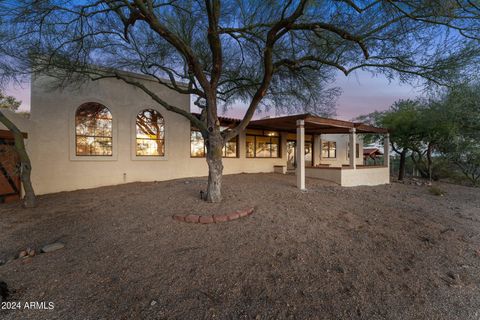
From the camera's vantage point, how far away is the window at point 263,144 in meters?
12.4

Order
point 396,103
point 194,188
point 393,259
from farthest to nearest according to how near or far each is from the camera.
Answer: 1. point 396,103
2. point 194,188
3. point 393,259

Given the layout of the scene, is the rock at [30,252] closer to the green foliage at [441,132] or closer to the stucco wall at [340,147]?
the green foliage at [441,132]

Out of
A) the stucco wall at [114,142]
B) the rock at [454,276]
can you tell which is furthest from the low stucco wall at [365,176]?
the stucco wall at [114,142]

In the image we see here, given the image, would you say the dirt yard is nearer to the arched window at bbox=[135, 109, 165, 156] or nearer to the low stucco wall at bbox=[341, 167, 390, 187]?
the low stucco wall at bbox=[341, 167, 390, 187]

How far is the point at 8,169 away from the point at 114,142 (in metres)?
2.93

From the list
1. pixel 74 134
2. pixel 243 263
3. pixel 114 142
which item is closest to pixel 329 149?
pixel 114 142

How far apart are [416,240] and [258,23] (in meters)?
5.71

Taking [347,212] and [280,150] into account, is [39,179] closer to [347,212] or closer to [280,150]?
[347,212]

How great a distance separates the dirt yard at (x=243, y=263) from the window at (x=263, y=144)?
294 inches

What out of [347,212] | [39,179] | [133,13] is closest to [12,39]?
[133,13]

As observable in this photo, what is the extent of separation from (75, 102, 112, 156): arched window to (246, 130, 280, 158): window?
269 inches

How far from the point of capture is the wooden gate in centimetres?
578

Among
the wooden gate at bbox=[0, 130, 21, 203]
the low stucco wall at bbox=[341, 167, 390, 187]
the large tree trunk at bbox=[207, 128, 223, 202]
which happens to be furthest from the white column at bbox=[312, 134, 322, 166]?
the wooden gate at bbox=[0, 130, 21, 203]

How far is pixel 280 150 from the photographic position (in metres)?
13.6
